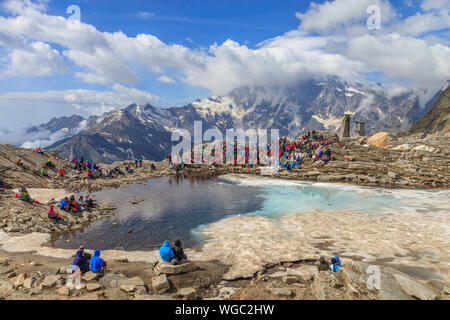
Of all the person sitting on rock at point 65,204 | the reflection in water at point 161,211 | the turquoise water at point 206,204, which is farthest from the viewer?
the person sitting on rock at point 65,204

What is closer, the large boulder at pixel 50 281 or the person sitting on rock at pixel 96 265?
the large boulder at pixel 50 281

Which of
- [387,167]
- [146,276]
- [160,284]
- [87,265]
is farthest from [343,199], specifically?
[87,265]

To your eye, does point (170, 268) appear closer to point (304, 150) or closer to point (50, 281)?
point (50, 281)

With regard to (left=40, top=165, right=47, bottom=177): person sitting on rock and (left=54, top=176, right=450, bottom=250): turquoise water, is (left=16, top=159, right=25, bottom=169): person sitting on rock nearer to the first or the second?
(left=40, top=165, right=47, bottom=177): person sitting on rock

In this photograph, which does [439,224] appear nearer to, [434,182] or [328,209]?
[328,209]

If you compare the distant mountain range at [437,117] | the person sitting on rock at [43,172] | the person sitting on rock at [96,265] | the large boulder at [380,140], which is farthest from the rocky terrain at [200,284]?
the distant mountain range at [437,117]

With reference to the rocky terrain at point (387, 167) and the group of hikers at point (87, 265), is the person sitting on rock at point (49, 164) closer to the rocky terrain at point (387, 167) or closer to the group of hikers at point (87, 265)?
the group of hikers at point (87, 265)

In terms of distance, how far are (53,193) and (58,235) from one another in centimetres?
1413

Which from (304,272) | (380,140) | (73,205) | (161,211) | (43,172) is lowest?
(161,211)

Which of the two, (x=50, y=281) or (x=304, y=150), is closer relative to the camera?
(x=50, y=281)

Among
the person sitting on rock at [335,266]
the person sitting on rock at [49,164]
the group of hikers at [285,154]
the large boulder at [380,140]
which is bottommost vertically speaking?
the person sitting on rock at [335,266]

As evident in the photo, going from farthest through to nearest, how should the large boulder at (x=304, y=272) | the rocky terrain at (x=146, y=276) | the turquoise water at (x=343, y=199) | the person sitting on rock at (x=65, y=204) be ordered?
the turquoise water at (x=343, y=199)
the person sitting on rock at (x=65, y=204)
the large boulder at (x=304, y=272)
the rocky terrain at (x=146, y=276)

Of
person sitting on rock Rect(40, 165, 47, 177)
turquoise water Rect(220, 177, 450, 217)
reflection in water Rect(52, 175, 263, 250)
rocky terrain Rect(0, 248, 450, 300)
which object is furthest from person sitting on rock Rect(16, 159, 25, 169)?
turquoise water Rect(220, 177, 450, 217)

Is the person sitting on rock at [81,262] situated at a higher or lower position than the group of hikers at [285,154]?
lower
